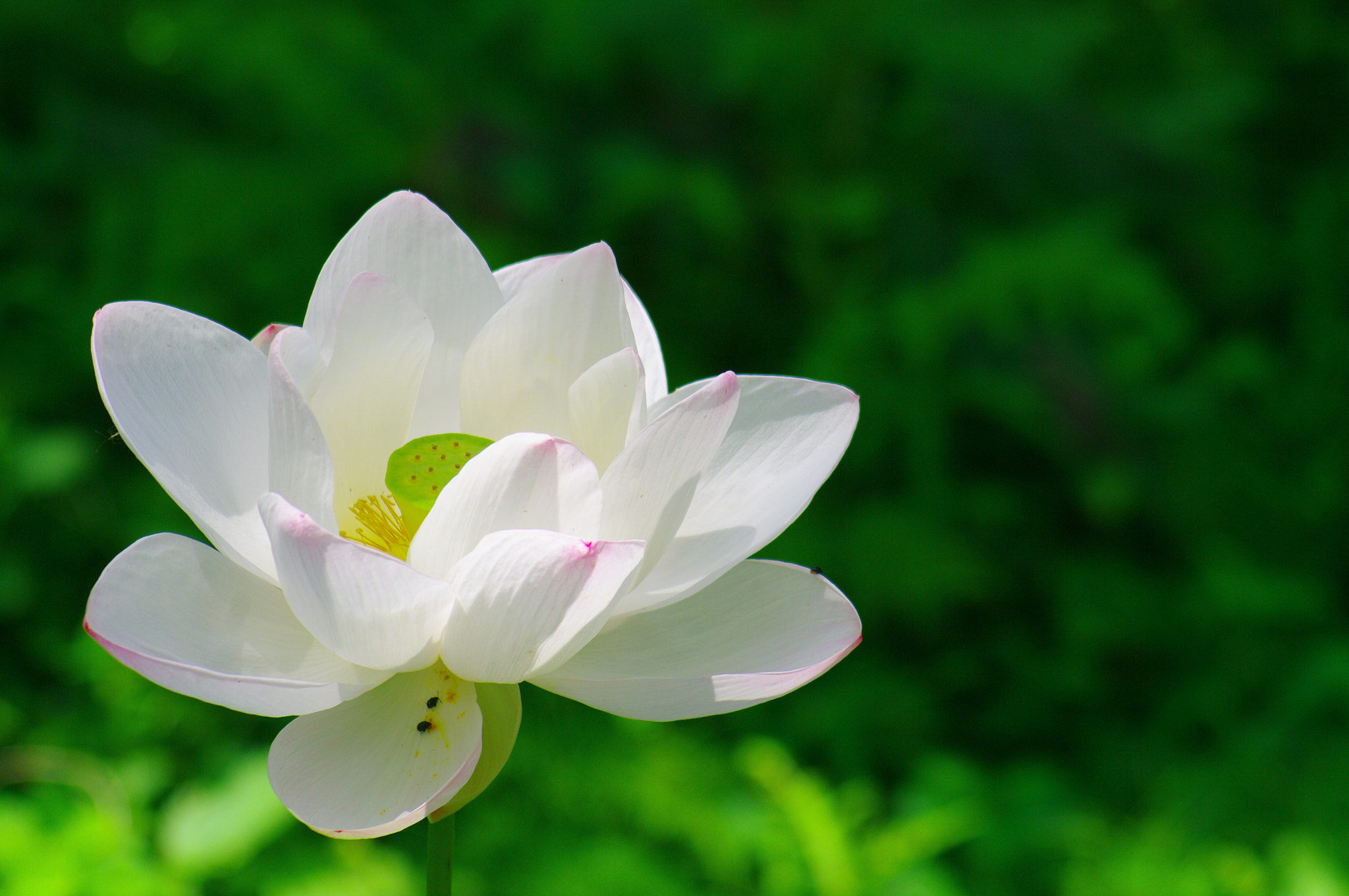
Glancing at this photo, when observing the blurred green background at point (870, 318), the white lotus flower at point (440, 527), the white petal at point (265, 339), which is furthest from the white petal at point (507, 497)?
the blurred green background at point (870, 318)

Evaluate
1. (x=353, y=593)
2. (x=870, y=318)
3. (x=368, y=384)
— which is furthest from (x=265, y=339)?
(x=870, y=318)

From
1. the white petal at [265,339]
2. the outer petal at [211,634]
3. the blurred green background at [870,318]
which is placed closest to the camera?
the outer petal at [211,634]

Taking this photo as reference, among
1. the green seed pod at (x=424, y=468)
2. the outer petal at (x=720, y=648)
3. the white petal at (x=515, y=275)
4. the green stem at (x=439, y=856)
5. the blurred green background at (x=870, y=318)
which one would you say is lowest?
the blurred green background at (x=870, y=318)

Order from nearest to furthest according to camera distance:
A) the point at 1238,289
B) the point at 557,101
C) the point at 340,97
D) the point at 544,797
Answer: the point at 544,797, the point at 340,97, the point at 557,101, the point at 1238,289

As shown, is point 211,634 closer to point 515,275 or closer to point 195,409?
point 195,409

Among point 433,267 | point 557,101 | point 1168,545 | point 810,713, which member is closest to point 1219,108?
point 1168,545

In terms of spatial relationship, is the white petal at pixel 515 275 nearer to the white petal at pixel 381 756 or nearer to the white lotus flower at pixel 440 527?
the white lotus flower at pixel 440 527

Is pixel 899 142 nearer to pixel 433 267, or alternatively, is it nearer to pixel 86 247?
pixel 86 247
